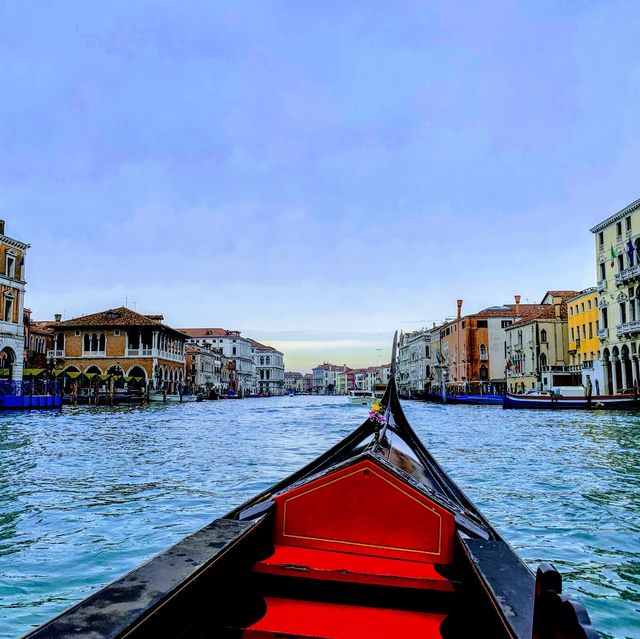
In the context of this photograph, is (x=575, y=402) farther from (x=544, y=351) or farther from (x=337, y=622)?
(x=337, y=622)

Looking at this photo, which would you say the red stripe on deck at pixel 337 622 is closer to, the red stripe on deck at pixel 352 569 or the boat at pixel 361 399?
the red stripe on deck at pixel 352 569

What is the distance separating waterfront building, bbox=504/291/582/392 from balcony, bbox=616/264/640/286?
6.05 meters

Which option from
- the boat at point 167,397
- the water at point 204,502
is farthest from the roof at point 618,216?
the boat at point 167,397

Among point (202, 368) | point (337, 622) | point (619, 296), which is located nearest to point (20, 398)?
point (337, 622)

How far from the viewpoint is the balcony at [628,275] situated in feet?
66.4

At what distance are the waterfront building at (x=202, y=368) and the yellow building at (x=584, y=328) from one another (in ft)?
83.1

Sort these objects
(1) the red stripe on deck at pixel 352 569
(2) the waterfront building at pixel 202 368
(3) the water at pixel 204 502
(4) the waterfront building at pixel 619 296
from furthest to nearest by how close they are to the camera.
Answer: (2) the waterfront building at pixel 202 368 → (4) the waterfront building at pixel 619 296 → (3) the water at pixel 204 502 → (1) the red stripe on deck at pixel 352 569

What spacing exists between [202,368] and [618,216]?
33.7 m

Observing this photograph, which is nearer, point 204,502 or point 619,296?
point 204,502

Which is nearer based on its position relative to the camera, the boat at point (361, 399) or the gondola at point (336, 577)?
the gondola at point (336, 577)

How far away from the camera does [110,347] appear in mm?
28984

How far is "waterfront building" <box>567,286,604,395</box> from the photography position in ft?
77.7

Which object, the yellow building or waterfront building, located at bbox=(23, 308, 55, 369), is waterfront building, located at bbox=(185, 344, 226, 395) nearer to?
waterfront building, located at bbox=(23, 308, 55, 369)

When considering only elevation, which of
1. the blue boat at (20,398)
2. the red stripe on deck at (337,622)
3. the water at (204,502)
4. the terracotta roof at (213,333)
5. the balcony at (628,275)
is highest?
the terracotta roof at (213,333)
